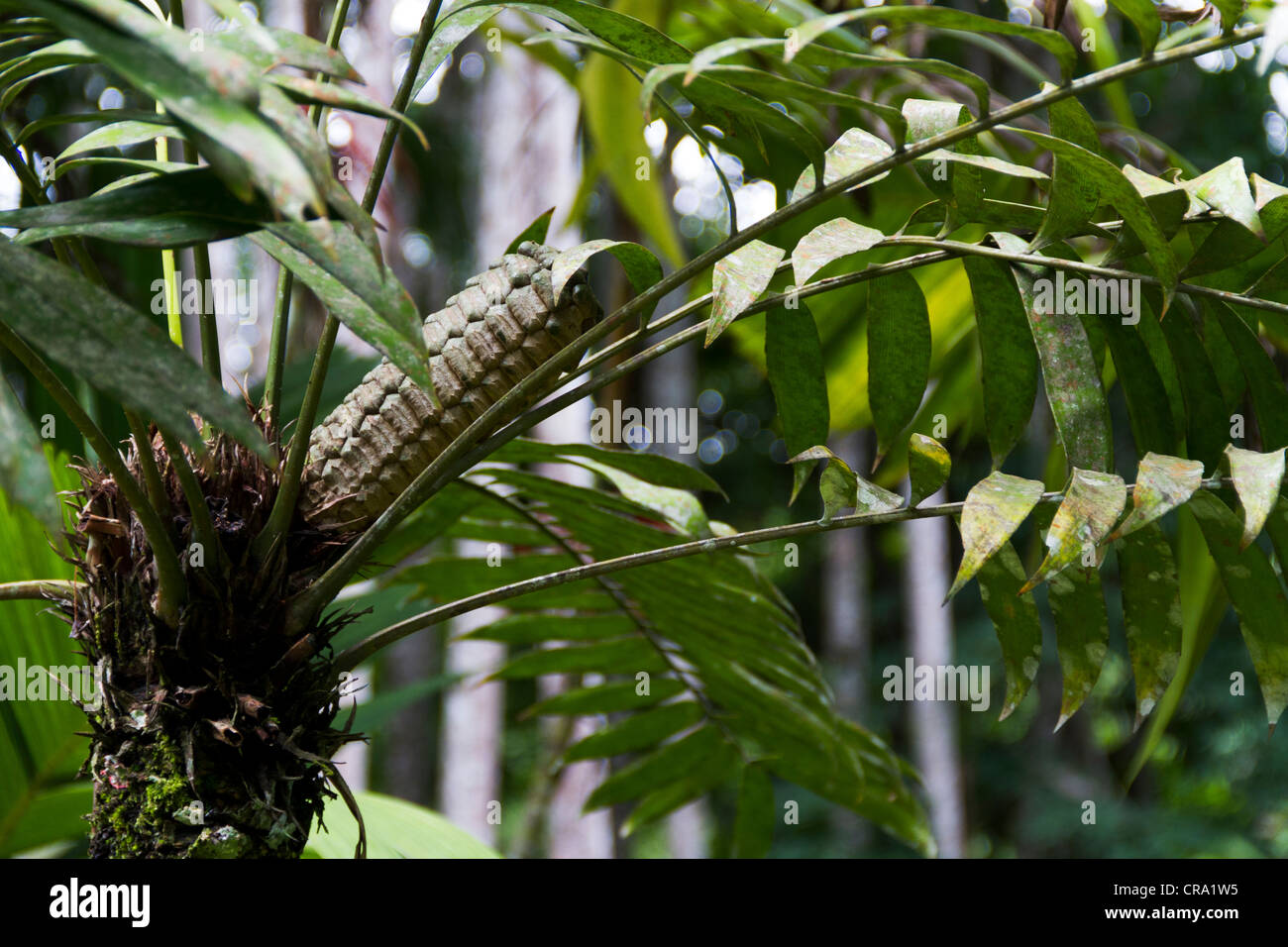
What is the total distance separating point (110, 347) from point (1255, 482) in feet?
1.83

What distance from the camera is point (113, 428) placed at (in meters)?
1.13

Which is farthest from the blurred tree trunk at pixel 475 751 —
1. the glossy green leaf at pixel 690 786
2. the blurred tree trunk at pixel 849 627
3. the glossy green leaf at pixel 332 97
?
the glossy green leaf at pixel 332 97

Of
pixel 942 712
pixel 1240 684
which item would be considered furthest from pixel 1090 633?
pixel 942 712

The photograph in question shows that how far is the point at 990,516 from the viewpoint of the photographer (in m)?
0.57

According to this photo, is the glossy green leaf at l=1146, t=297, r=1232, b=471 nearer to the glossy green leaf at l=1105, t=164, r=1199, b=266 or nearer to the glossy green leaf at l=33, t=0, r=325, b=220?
the glossy green leaf at l=1105, t=164, r=1199, b=266

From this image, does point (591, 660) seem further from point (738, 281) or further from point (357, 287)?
point (357, 287)

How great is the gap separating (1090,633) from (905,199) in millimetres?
962

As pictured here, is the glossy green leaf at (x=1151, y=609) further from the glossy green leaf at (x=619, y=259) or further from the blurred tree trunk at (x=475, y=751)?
the blurred tree trunk at (x=475, y=751)

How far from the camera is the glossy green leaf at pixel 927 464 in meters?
0.65

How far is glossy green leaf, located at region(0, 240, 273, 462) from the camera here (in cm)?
39

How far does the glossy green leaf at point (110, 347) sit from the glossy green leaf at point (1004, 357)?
0.52m

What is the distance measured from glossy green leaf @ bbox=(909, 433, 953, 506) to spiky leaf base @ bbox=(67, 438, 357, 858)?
0.40 meters

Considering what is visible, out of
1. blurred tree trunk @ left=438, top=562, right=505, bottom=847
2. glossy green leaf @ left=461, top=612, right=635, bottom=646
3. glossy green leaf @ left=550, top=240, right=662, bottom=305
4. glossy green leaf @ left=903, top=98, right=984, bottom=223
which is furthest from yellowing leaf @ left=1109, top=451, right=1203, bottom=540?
blurred tree trunk @ left=438, top=562, right=505, bottom=847
